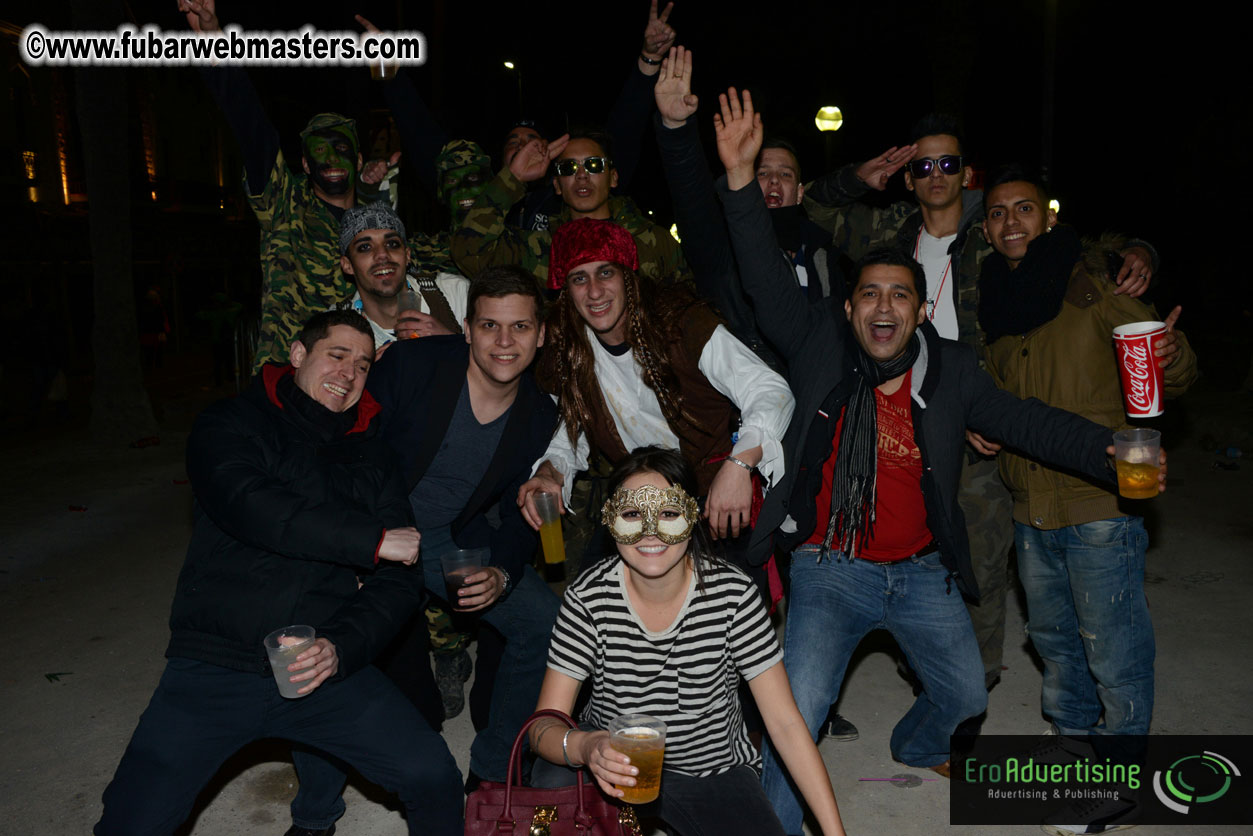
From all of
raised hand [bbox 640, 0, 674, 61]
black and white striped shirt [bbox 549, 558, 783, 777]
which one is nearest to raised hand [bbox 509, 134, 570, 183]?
raised hand [bbox 640, 0, 674, 61]

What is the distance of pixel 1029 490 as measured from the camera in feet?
12.6

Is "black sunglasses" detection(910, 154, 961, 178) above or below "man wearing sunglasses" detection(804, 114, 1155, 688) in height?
above

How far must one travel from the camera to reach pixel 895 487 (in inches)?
144

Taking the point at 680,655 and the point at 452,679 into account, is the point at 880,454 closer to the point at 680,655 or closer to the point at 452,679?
the point at 680,655

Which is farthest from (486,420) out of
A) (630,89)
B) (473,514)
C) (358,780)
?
(630,89)

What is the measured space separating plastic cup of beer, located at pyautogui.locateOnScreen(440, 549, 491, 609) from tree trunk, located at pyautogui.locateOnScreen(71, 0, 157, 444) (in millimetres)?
10636

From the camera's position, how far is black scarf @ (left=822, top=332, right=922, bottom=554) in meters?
3.57

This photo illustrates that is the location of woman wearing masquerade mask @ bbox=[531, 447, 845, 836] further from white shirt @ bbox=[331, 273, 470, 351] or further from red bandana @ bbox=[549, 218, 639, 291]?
white shirt @ bbox=[331, 273, 470, 351]

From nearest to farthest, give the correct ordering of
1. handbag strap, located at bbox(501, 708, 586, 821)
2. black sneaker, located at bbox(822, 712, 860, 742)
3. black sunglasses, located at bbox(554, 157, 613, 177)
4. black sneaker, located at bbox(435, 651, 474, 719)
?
1. handbag strap, located at bbox(501, 708, 586, 821)
2. black sneaker, located at bbox(822, 712, 860, 742)
3. black sunglasses, located at bbox(554, 157, 613, 177)
4. black sneaker, located at bbox(435, 651, 474, 719)

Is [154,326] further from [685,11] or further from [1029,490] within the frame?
[1029,490]

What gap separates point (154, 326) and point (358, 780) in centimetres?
1999

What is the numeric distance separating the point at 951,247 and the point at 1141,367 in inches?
51.2

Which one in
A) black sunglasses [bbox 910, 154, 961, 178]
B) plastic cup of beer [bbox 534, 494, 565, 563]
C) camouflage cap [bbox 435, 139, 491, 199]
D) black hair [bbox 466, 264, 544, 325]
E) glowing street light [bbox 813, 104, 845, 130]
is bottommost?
plastic cup of beer [bbox 534, 494, 565, 563]

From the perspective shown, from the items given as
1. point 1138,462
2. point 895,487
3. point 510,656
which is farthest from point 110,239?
point 1138,462
